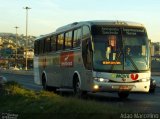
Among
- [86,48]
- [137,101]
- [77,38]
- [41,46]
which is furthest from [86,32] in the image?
[41,46]

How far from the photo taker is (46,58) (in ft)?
93.1

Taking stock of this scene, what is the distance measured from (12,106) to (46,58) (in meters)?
11.4

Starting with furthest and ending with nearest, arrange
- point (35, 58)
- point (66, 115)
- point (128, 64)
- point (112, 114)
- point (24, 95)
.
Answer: point (35, 58), point (128, 64), point (24, 95), point (66, 115), point (112, 114)

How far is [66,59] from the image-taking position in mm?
23797

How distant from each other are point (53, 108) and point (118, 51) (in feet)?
23.2

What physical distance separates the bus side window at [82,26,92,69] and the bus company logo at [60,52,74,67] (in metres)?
1.85

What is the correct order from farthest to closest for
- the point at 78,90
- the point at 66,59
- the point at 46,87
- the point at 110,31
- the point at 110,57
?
the point at 46,87, the point at 66,59, the point at 78,90, the point at 110,31, the point at 110,57

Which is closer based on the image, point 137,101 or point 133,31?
point 133,31

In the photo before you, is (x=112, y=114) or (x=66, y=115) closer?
(x=112, y=114)

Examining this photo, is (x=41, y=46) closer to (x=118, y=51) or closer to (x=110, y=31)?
(x=110, y=31)

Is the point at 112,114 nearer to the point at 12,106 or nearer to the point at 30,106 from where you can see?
the point at 30,106

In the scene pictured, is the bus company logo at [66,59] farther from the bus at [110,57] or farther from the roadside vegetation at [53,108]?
the roadside vegetation at [53,108]

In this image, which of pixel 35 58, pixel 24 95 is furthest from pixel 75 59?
pixel 35 58

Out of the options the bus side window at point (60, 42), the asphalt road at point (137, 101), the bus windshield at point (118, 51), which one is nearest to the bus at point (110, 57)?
the bus windshield at point (118, 51)
